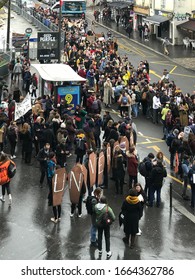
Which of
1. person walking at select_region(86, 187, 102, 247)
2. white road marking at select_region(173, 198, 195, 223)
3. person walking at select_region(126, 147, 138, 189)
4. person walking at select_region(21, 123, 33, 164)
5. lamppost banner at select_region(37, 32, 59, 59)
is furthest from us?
lamppost banner at select_region(37, 32, 59, 59)

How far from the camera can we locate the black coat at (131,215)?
12711mm

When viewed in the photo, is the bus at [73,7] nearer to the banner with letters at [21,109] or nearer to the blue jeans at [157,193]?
the banner with letters at [21,109]

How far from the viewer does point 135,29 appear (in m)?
59.8

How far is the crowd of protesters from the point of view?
15852 millimetres

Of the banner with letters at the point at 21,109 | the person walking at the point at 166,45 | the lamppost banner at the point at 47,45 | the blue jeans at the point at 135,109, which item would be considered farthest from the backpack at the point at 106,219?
the person walking at the point at 166,45

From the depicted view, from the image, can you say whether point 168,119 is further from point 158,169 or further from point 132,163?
point 158,169

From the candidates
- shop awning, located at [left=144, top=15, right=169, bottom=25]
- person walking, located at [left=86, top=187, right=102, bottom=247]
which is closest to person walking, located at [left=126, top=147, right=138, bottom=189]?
person walking, located at [left=86, top=187, right=102, bottom=247]

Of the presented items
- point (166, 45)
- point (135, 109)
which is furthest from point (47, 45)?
point (166, 45)

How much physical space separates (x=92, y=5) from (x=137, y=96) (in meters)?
60.5

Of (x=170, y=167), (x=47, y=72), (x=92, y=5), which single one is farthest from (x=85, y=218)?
(x=92, y=5)

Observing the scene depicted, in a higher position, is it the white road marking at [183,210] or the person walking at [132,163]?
the person walking at [132,163]

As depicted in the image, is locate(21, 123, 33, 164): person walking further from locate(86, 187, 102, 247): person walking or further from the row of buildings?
the row of buildings

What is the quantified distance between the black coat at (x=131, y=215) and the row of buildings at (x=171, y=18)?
35.7 metres

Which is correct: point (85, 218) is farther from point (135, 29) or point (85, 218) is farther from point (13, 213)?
point (135, 29)
